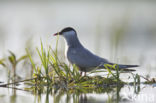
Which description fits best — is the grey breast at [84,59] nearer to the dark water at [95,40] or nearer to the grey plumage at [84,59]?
the grey plumage at [84,59]

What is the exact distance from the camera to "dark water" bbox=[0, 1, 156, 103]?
5.14m

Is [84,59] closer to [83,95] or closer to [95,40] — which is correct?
[83,95]

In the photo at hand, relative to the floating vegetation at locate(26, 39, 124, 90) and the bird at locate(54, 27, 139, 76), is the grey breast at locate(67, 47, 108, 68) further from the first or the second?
the floating vegetation at locate(26, 39, 124, 90)

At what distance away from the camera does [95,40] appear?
9078 mm

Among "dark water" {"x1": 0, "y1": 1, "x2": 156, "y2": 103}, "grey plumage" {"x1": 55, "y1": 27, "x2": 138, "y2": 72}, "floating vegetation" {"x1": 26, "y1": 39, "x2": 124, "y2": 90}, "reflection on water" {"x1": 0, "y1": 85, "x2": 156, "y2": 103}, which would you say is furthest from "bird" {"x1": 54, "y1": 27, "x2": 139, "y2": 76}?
"reflection on water" {"x1": 0, "y1": 85, "x2": 156, "y2": 103}

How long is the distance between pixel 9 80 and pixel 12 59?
44 cm

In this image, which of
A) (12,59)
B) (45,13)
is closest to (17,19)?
(45,13)

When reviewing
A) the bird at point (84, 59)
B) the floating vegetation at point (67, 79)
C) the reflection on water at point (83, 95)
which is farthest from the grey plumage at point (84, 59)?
the reflection on water at point (83, 95)

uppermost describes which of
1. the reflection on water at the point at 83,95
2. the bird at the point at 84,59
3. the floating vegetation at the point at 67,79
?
the bird at the point at 84,59

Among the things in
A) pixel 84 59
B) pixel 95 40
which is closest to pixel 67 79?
pixel 84 59

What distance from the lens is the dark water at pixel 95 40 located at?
5145 millimetres

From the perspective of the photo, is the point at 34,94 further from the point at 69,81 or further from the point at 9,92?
the point at 69,81

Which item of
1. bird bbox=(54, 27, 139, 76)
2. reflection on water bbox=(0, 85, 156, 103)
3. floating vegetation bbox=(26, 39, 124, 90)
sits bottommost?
reflection on water bbox=(0, 85, 156, 103)

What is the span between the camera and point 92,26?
15.3 metres
